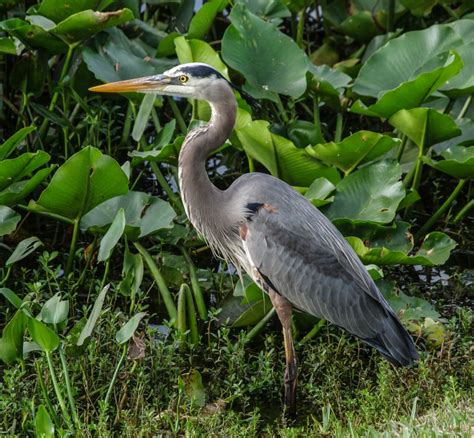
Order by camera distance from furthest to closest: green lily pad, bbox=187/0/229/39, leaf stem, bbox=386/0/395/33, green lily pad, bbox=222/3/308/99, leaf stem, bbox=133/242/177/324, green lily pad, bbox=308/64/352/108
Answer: leaf stem, bbox=386/0/395/33
green lily pad, bbox=187/0/229/39
green lily pad, bbox=308/64/352/108
green lily pad, bbox=222/3/308/99
leaf stem, bbox=133/242/177/324

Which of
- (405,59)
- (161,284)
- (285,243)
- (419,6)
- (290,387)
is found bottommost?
(290,387)

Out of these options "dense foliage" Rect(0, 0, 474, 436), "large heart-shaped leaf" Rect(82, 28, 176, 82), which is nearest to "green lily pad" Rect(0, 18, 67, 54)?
"dense foliage" Rect(0, 0, 474, 436)

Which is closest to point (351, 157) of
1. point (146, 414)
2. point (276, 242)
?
point (276, 242)

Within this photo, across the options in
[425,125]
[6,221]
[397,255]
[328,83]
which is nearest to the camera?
[397,255]

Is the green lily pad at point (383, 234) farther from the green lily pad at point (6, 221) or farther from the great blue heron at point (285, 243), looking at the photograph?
the green lily pad at point (6, 221)

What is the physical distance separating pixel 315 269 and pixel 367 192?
24.0 inches

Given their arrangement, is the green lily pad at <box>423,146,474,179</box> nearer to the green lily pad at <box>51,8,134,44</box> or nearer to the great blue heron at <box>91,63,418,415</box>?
the great blue heron at <box>91,63,418,415</box>

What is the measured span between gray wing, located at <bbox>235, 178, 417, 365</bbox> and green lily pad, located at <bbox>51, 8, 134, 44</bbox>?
4.29ft

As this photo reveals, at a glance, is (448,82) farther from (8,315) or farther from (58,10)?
(8,315)

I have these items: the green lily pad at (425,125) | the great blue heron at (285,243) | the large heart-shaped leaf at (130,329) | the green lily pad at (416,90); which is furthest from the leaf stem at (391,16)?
the large heart-shaped leaf at (130,329)

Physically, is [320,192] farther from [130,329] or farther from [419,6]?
[419,6]

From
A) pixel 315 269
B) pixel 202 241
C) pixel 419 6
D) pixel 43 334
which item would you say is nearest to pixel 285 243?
pixel 315 269

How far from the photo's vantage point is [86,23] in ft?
16.2

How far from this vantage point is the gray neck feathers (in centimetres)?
423
